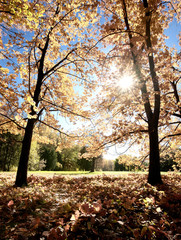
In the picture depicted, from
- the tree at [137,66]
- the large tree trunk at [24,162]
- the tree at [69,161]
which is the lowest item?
the tree at [69,161]

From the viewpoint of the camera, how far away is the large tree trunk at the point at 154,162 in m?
5.48

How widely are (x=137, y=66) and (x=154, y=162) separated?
445 cm

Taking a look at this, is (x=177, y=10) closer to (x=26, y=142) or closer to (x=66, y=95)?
(x=66, y=95)

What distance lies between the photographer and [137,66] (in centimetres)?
634

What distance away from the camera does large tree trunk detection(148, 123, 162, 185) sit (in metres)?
5.48

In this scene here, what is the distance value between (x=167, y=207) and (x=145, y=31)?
686 centimetres

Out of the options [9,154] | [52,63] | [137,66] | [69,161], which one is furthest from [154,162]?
[69,161]

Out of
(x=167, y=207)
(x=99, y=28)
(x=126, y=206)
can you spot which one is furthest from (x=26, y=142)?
(x=99, y=28)

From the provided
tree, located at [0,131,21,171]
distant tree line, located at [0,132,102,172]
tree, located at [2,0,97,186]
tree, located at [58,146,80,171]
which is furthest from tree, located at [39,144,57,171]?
tree, located at [2,0,97,186]

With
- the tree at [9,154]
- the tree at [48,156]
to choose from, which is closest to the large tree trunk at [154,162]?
the tree at [9,154]

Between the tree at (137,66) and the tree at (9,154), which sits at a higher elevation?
the tree at (137,66)

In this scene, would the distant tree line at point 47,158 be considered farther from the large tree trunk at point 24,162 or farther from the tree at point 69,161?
the large tree trunk at point 24,162

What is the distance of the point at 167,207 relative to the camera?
2781mm

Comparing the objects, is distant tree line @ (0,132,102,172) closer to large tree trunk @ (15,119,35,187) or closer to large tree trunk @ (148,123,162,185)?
large tree trunk @ (15,119,35,187)
